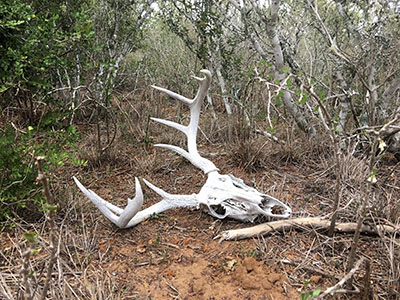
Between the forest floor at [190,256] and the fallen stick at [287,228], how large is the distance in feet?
0.14

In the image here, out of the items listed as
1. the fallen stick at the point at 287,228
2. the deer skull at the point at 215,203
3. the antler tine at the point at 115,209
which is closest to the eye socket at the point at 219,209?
the deer skull at the point at 215,203

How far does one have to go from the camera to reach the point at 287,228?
2398mm

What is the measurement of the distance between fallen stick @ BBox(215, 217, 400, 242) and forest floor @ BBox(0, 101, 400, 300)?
0.14 feet

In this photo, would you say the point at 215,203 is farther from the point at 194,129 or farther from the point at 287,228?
the point at 194,129

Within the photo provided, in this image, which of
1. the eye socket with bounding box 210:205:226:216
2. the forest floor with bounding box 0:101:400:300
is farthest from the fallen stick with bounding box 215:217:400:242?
the eye socket with bounding box 210:205:226:216

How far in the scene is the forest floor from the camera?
6.23 ft

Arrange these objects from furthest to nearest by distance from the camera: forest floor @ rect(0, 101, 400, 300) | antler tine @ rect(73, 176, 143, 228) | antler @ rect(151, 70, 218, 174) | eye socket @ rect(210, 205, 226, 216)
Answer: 1. antler @ rect(151, 70, 218, 174)
2. eye socket @ rect(210, 205, 226, 216)
3. antler tine @ rect(73, 176, 143, 228)
4. forest floor @ rect(0, 101, 400, 300)

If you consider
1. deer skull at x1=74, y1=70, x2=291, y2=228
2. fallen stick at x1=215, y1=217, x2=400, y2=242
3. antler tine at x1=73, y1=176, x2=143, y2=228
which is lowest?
fallen stick at x1=215, y1=217, x2=400, y2=242

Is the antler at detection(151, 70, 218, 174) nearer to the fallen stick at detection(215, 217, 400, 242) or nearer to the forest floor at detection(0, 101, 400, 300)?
the forest floor at detection(0, 101, 400, 300)

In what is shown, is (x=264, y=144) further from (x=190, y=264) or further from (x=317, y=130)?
(x=190, y=264)

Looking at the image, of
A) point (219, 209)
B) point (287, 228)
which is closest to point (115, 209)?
point (219, 209)

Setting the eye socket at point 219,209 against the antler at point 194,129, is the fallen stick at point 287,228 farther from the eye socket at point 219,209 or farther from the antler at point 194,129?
the antler at point 194,129

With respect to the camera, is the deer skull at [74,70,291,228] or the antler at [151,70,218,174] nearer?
the deer skull at [74,70,291,228]

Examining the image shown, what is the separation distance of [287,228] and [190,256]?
761 mm
